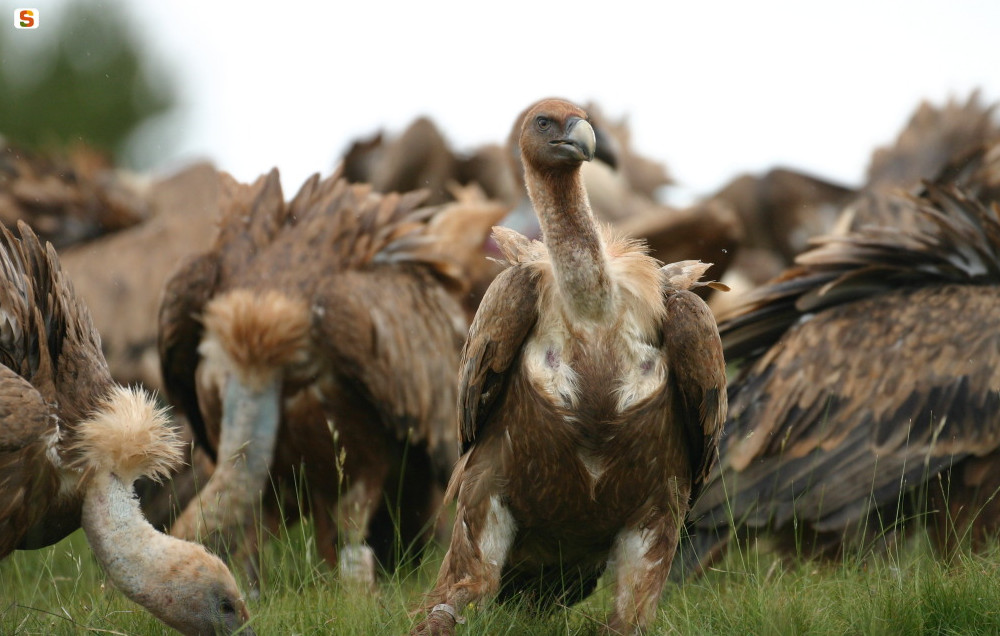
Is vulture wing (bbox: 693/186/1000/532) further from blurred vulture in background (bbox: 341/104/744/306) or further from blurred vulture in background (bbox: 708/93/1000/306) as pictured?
blurred vulture in background (bbox: 341/104/744/306)

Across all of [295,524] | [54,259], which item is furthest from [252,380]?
[54,259]

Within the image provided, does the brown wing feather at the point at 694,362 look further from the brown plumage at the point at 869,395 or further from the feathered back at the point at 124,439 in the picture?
the feathered back at the point at 124,439

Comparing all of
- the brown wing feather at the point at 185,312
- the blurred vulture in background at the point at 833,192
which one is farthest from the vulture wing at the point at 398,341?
the blurred vulture in background at the point at 833,192

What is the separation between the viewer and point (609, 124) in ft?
45.0

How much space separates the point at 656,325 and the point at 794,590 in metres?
1.12

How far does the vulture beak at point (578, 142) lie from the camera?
3.93 m

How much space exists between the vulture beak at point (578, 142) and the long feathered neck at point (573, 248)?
0.11m

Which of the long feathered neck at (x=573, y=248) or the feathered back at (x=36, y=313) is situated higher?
the long feathered neck at (x=573, y=248)

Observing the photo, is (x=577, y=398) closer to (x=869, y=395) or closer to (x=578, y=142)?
(x=578, y=142)

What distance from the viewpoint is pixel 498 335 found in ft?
13.6

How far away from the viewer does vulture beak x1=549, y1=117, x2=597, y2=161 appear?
393cm

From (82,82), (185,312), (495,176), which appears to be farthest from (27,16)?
(82,82)

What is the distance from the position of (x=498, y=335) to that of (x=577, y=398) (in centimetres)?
34

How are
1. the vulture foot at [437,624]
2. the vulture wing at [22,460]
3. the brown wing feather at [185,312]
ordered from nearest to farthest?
1. the vulture wing at [22,460]
2. the vulture foot at [437,624]
3. the brown wing feather at [185,312]
